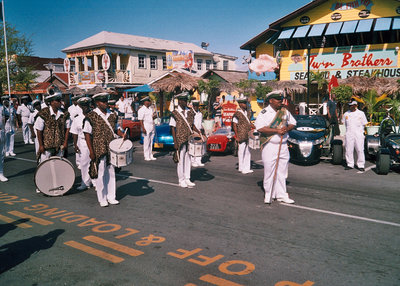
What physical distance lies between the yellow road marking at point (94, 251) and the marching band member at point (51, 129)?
3.59 m

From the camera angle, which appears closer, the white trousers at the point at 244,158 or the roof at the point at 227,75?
the white trousers at the point at 244,158

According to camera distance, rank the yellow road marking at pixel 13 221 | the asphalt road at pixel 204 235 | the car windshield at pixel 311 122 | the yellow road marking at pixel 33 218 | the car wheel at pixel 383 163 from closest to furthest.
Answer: the asphalt road at pixel 204 235
the yellow road marking at pixel 13 221
the yellow road marking at pixel 33 218
the car wheel at pixel 383 163
the car windshield at pixel 311 122

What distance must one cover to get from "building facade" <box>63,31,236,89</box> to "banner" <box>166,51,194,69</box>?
3.48 feet

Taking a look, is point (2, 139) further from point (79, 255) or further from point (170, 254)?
point (170, 254)

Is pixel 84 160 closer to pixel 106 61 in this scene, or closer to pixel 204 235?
pixel 204 235

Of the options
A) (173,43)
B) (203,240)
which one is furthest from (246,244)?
(173,43)

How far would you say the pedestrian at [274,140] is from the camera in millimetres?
7156

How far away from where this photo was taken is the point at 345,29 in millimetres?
24047

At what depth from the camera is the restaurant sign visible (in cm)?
2342

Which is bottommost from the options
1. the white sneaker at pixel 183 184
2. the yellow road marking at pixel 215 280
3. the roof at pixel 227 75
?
the yellow road marking at pixel 215 280

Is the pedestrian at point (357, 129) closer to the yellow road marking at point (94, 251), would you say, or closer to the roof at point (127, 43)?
the yellow road marking at point (94, 251)

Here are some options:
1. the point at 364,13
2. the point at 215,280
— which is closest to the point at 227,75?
the point at 364,13

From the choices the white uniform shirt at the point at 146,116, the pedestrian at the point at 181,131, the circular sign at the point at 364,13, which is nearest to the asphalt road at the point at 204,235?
the pedestrian at the point at 181,131

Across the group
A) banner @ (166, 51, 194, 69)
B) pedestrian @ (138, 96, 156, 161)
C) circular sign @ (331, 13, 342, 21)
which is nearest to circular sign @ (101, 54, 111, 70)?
banner @ (166, 51, 194, 69)
